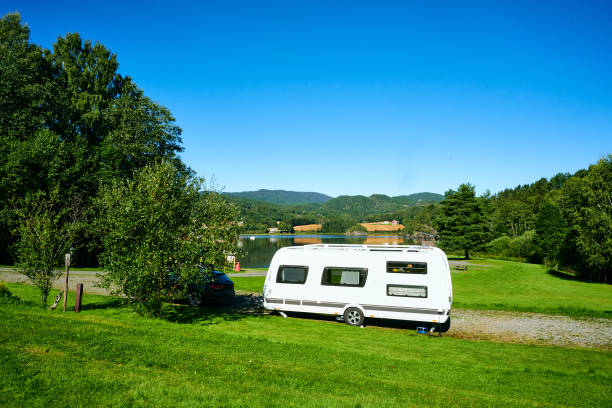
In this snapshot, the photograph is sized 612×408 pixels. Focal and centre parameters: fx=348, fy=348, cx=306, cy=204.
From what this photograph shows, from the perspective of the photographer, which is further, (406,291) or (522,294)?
(522,294)

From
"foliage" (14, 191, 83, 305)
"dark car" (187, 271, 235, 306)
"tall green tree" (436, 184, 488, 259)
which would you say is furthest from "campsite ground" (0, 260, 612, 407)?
"tall green tree" (436, 184, 488, 259)

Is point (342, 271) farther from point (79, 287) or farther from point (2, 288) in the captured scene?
point (2, 288)

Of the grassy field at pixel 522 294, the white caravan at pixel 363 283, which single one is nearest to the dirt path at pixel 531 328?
the white caravan at pixel 363 283

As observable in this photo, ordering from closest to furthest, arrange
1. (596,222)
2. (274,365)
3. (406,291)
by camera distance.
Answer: (274,365) < (406,291) < (596,222)

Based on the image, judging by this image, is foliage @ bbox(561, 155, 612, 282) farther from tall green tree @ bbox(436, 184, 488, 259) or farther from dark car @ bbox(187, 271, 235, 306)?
dark car @ bbox(187, 271, 235, 306)

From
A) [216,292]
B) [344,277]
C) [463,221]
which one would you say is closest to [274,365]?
[344,277]

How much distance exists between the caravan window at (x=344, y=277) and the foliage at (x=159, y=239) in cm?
406

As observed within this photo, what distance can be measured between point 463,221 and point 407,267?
50.5 metres

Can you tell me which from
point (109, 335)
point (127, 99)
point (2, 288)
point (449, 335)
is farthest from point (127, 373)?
point (127, 99)

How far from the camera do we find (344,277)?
14.3 meters

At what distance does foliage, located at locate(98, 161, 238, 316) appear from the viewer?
11.5 m

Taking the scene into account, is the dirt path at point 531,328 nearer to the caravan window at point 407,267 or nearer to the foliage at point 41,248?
the foliage at point 41,248

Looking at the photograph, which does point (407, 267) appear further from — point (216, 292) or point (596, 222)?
point (596, 222)

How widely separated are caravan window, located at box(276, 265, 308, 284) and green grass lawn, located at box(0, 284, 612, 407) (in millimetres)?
3288
